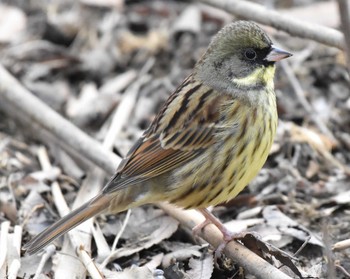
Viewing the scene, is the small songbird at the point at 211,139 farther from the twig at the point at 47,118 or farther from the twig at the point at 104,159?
the twig at the point at 47,118

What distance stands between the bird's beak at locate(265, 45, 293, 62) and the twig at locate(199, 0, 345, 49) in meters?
0.44

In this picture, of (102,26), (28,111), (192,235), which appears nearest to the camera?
(192,235)

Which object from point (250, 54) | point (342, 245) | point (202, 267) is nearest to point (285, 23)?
point (250, 54)

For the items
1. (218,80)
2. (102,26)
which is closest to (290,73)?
(218,80)

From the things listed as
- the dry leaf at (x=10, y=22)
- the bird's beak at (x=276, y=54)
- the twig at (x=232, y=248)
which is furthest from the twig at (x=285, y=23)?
the dry leaf at (x=10, y=22)

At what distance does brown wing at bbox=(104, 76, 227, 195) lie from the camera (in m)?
4.63

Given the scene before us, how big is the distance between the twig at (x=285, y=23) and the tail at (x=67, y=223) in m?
1.73

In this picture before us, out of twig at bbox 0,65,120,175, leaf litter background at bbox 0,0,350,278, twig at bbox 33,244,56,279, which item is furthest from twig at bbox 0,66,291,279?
twig at bbox 33,244,56,279

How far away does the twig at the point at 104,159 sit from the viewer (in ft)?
13.6

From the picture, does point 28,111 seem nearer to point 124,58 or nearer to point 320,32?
point 124,58

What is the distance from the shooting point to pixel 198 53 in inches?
275

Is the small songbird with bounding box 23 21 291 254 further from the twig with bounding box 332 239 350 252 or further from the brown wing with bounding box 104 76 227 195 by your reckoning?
the twig with bounding box 332 239 350 252

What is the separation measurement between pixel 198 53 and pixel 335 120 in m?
1.49

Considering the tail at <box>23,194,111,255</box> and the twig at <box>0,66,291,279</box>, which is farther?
the tail at <box>23,194,111,255</box>
